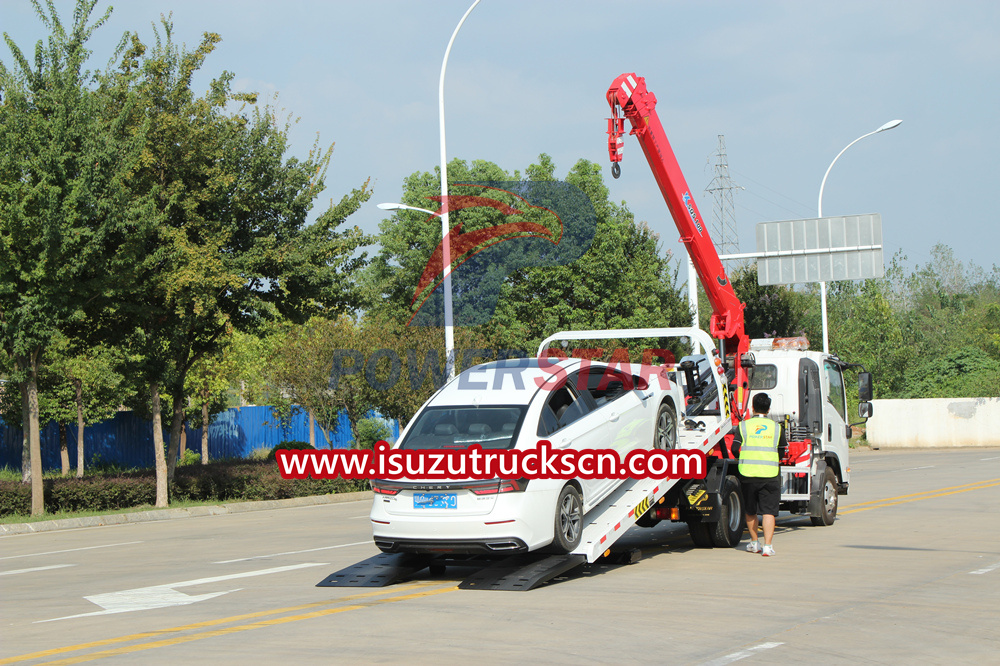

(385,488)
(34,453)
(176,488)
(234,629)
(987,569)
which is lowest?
(176,488)

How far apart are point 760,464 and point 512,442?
12.7 ft

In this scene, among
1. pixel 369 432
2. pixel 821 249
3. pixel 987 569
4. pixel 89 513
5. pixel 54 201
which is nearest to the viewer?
pixel 987 569

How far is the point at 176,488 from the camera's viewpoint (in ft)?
75.3

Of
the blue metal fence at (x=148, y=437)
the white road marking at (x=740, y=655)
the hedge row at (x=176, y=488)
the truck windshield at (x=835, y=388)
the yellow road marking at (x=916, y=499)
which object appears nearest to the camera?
the white road marking at (x=740, y=655)

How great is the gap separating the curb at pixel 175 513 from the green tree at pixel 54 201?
88 cm

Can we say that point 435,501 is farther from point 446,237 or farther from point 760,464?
point 446,237

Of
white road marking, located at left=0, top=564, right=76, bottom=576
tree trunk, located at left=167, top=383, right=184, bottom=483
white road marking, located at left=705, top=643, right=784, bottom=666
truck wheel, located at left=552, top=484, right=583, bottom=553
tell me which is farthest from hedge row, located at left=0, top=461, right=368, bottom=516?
white road marking, located at left=705, top=643, right=784, bottom=666

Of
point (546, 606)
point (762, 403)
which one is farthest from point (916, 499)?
point (546, 606)

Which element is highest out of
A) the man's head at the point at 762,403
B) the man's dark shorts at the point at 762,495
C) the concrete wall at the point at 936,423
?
the man's head at the point at 762,403

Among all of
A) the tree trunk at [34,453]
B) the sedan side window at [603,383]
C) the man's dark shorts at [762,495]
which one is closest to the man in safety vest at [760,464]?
the man's dark shorts at [762,495]

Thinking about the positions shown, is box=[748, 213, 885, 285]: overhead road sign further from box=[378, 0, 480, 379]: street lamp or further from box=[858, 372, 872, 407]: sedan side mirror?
box=[858, 372, 872, 407]: sedan side mirror

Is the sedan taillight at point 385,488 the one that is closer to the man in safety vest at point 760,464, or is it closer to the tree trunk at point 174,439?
the man in safety vest at point 760,464

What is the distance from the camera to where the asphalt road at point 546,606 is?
279 inches

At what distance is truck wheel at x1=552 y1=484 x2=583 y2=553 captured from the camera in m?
9.72
